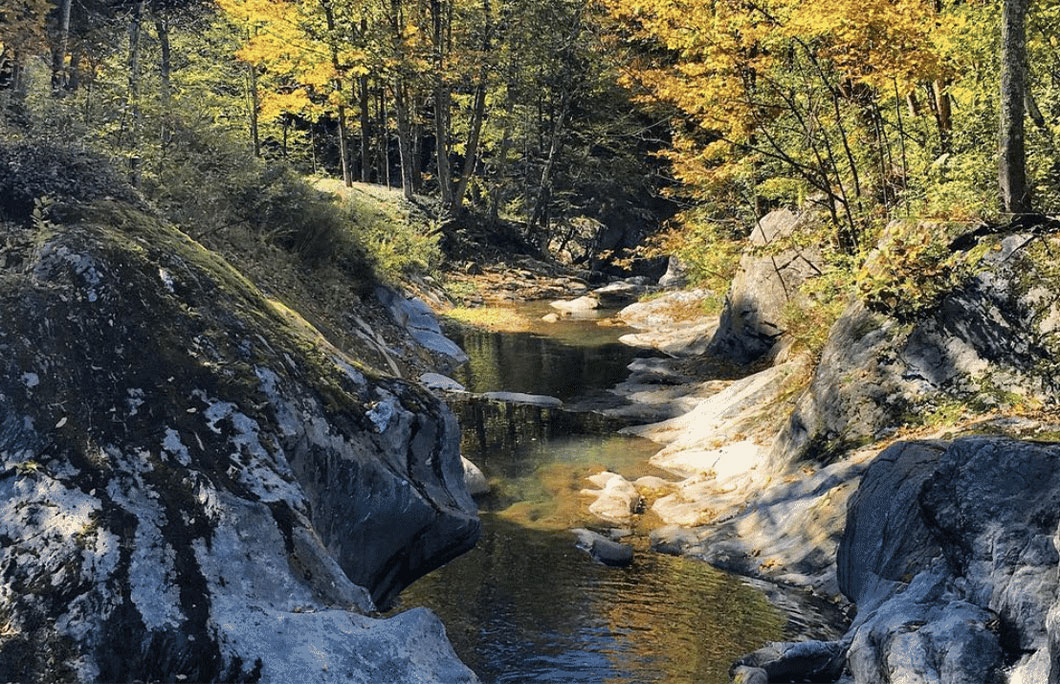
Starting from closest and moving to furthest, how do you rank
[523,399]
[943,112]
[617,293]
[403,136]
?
[943,112], [523,399], [403,136], [617,293]

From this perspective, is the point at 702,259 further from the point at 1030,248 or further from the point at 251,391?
the point at 251,391

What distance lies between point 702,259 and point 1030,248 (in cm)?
1551

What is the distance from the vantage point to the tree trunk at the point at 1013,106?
11.1m

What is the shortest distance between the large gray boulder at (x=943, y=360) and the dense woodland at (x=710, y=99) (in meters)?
0.46

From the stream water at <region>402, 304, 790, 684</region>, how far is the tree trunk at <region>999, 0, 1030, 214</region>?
689 centimetres

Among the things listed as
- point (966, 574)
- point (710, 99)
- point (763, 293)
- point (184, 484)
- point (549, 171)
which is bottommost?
point (966, 574)

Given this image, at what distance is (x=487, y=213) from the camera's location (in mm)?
40656

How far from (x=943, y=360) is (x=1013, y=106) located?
3605mm

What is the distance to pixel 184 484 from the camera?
5.80m

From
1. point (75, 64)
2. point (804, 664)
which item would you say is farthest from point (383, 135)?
point (804, 664)

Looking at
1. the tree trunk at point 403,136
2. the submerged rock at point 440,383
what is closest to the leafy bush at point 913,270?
the submerged rock at point 440,383

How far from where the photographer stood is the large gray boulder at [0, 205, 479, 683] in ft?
16.0

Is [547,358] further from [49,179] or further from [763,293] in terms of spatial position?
[49,179]

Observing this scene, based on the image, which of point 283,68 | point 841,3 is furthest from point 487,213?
point 841,3
